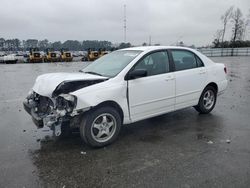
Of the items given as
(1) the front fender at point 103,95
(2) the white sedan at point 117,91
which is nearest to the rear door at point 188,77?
(2) the white sedan at point 117,91

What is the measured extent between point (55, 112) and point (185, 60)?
312 cm

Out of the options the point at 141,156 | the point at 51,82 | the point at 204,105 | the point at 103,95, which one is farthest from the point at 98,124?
the point at 204,105

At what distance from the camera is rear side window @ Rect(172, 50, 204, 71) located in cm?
511

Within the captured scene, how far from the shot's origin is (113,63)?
15.7ft

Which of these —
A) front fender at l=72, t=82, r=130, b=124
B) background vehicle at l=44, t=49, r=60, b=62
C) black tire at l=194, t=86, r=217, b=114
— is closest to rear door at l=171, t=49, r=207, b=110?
black tire at l=194, t=86, r=217, b=114

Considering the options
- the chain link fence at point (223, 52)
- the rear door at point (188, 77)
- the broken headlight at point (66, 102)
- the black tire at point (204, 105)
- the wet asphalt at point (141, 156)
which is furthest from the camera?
the chain link fence at point (223, 52)

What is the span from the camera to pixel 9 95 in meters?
8.81

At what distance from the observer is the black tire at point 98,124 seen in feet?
12.5

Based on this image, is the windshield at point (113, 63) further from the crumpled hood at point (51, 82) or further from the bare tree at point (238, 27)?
the bare tree at point (238, 27)

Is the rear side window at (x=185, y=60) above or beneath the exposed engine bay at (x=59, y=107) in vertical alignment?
above

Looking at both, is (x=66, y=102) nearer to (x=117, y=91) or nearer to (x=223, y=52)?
(x=117, y=91)

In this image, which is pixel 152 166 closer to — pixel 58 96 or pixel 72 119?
pixel 72 119

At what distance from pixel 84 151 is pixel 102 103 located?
86 centimetres

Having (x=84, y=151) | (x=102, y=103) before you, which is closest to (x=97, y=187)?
(x=84, y=151)
